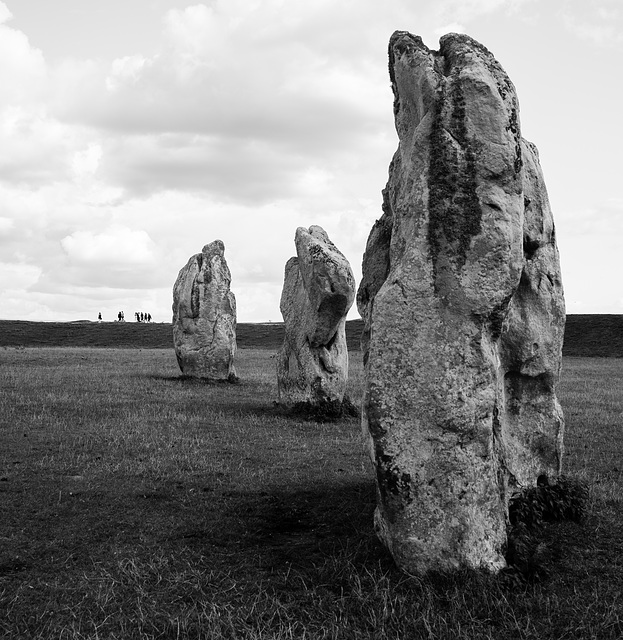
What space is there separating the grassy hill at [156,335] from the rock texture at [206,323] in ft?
98.1

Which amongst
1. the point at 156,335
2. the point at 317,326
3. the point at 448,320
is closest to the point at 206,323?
the point at 317,326

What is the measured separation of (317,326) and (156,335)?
44741 mm

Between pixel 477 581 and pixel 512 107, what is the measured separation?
15.5ft

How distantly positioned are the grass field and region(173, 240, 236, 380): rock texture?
31.3 feet

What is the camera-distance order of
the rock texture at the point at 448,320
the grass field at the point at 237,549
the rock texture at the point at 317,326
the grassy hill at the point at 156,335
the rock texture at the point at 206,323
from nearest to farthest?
the grass field at the point at 237,549 < the rock texture at the point at 448,320 < the rock texture at the point at 317,326 < the rock texture at the point at 206,323 < the grassy hill at the point at 156,335

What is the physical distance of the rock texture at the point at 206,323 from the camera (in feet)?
80.2

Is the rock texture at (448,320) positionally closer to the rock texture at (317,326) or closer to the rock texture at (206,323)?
the rock texture at (317,326)

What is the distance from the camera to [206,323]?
971 inches

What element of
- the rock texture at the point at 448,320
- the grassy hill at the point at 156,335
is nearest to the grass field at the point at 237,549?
the rock texture at the point at 448,320

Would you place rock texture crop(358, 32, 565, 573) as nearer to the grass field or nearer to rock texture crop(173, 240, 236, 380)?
the grass field

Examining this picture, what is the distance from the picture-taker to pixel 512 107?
7207 mm

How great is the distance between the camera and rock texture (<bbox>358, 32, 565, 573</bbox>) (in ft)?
21.7

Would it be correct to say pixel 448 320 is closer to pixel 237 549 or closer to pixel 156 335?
pixel 237 549

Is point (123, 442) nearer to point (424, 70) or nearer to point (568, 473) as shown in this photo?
point (568, 473)
